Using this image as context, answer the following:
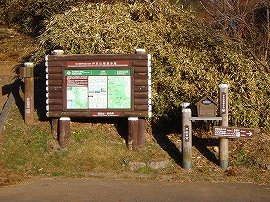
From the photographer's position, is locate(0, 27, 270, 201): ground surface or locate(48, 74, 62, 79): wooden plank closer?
locate(0, 27, 270, 201): ground surface

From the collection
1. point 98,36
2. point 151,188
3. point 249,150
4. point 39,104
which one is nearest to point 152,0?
point 98,36

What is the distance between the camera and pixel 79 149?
12.2 metres

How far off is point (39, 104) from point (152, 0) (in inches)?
213

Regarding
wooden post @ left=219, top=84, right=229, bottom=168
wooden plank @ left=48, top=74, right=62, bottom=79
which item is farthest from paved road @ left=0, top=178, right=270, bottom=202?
wooden plank @ left=48, top=74, right=62, bottom=79

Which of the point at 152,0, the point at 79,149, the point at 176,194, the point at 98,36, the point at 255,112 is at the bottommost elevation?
the point at 176,194

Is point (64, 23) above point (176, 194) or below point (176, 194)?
above

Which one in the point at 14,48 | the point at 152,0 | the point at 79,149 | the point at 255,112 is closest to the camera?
the point at 79,149

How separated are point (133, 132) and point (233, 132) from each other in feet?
8.23

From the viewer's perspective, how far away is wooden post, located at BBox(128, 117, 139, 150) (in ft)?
40.6

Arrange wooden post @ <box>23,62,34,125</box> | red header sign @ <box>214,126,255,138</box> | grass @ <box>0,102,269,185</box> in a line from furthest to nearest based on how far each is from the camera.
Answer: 1. wooden post @ <box>23,62,34,125</box>
2. red header sign @ <box>214,126,255,138</box>
3. grass @ <box>0,102,269,185</box>

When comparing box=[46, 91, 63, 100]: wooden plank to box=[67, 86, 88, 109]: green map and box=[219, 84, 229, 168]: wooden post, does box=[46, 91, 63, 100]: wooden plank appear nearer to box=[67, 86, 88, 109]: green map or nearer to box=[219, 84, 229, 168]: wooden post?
box=[67, 86, 88, 109]: green map

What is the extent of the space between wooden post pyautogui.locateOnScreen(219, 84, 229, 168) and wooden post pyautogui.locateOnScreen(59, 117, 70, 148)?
151 inches

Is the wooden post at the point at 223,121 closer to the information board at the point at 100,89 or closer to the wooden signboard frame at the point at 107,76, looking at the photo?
the wooden signboard frame at the point at 107,76

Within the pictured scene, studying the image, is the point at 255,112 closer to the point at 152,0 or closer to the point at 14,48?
the point at 152,0
